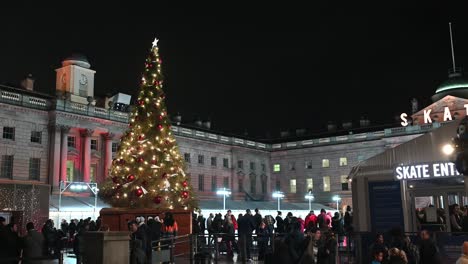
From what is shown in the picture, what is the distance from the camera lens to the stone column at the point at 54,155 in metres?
46.9

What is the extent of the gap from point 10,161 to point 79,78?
14907 millimetres

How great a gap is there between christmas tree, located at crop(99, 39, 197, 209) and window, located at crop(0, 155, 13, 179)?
83.9ft

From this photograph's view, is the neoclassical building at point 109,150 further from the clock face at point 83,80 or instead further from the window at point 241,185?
the window at point 241,185

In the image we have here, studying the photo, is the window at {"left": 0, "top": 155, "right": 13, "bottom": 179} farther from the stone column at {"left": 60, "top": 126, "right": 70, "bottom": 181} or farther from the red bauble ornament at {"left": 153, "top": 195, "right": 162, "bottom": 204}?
the red bauble ornament at {"left": 153, "top": 195, "right": 162, "bottom": 204}

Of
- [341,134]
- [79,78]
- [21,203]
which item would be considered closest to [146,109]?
[21,203]

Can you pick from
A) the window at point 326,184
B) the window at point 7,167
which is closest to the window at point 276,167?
the window at point 326,184

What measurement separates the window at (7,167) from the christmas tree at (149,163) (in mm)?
25577

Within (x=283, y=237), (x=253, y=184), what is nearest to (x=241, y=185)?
(x=253, y=184)

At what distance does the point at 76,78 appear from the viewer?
5641 centimetres

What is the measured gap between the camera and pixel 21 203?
2080 centimetres

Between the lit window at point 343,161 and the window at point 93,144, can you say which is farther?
the lit window at point 343,161

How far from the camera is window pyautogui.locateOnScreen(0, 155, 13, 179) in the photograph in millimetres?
43938

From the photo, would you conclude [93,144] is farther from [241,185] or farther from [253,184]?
[253,184]

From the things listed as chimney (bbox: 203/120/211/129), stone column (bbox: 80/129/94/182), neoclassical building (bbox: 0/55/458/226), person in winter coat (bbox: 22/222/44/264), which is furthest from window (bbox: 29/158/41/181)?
person in winter coat (bbox: 22/222/44/264)
